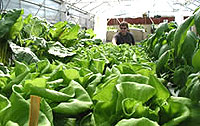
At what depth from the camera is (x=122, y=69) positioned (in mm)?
638

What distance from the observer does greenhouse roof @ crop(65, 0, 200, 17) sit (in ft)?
52.5

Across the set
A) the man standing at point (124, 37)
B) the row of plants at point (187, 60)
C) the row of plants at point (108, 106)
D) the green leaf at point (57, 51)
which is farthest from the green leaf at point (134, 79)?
the man standing at point (124, 37)

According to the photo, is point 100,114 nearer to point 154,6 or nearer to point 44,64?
point 44,64

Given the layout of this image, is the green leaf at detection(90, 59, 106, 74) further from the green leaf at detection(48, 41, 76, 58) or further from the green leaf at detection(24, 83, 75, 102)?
the green leaf at detection(48, 41, 76, 58)

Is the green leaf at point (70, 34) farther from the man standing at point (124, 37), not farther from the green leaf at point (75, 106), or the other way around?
the man standing at point (124, 37)

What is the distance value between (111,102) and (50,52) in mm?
902

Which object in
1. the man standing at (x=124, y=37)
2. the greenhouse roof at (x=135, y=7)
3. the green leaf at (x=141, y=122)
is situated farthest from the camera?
the greenhouse roof at (x=135, y=7)

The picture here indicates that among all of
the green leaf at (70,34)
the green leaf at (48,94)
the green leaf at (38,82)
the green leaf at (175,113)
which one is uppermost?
the green leaf at (70,34)

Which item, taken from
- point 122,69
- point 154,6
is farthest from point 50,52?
point 154,6

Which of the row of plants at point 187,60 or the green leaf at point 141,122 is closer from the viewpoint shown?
the green leaf at point 141,122

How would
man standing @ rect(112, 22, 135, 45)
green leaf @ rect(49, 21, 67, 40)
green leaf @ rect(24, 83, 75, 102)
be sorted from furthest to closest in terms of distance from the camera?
man standing @ rect(112, 22, 135, 45) < green leaf @ rect(49, 21, 67, 40) < green leaf @ rect(24, 83, 75, 102)

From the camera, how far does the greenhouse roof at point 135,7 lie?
52.5 feet

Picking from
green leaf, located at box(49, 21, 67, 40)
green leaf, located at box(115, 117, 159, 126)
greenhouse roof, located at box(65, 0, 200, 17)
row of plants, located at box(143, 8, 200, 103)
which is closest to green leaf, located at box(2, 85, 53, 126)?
green leaf, located at box(115, 117, 159, 126)

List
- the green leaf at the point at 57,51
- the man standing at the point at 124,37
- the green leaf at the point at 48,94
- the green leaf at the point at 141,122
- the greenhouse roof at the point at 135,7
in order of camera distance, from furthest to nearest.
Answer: the greenhouse roof at the point at 135,7
the man standing at the point at 124,37
the green leaf at the point at 57,51
the green leaf at the point at 48,94
the green leaf at the point at 141,122
